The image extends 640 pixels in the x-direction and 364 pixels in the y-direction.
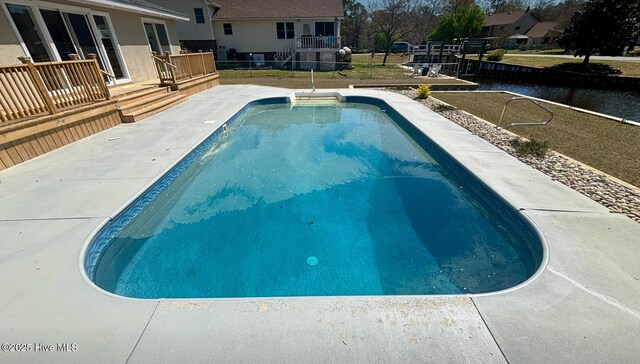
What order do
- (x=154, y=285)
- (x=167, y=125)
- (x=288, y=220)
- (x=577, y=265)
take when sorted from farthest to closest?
1. (x=167, y=125)
2. (x=288, y=220)
3. (x=154, y=285)
4. (x=577, y=265)

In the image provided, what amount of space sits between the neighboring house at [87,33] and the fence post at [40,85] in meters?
2.27

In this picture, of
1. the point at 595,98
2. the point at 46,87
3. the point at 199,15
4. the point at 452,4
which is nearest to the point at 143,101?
the point at 46,87

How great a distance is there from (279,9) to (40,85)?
21288 millimetres

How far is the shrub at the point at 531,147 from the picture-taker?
5695mm

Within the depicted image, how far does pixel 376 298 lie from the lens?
2615mm

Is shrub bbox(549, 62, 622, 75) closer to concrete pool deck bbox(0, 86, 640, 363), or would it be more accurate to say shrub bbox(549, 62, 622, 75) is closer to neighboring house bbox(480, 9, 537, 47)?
concrete pool deck bbox(0, 86, 640, 363)

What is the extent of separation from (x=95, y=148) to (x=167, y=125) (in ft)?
6.68

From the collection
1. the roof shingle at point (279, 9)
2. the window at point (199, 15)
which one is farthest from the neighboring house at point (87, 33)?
the roof shingle at point (279, 9)

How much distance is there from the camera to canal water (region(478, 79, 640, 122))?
12.8m

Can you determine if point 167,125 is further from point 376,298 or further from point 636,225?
point 636,225

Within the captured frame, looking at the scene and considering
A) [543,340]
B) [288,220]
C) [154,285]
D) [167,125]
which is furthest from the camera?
[167,125]

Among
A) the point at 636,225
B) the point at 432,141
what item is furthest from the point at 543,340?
the point at 432,141

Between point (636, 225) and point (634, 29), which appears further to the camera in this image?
point (634, 29)

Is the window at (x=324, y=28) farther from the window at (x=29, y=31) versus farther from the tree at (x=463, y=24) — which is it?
the tree at (x=463, y=24)
